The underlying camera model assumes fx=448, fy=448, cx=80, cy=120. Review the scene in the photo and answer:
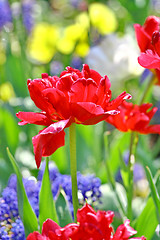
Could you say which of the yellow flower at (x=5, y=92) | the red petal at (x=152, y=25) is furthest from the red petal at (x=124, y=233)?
the yellow flower at (x=5, y=92)

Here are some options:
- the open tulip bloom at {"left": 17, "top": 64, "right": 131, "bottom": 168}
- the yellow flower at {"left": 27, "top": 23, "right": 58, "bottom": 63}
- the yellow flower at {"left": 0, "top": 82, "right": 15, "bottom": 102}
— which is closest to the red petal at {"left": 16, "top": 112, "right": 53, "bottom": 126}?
the open tulip bloom at {"left": 17, "top": 64, "right": 131, "bottom": 168}

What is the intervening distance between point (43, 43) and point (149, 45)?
→ 3.81 ft

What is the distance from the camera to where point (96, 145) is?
3.43 feet

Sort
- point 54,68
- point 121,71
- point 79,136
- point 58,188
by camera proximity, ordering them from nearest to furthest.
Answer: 1. point 58,188
2. point 121,71
3. point 79,136
4. point 54,68

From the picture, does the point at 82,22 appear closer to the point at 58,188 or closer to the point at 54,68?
the point at 54,68

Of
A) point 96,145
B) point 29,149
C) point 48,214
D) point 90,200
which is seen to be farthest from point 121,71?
point 48,214

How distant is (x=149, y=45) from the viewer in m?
0.51

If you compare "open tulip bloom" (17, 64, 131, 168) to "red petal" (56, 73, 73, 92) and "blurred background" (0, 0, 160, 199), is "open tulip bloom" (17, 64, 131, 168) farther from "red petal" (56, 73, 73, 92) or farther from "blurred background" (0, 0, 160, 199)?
"blurred background" (0, 0, 160, 199)

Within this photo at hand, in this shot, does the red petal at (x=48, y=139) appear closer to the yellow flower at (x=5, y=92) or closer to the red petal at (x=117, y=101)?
the red petal at (x=117, y=101)

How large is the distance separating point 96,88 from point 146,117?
0.13 m

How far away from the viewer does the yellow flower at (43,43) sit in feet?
5.30

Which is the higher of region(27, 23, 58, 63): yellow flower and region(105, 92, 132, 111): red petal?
region(27, 23, 58, 63): yellow flower

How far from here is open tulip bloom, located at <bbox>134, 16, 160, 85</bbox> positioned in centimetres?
42

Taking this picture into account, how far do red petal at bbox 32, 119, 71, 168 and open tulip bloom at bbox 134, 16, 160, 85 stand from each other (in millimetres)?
92
